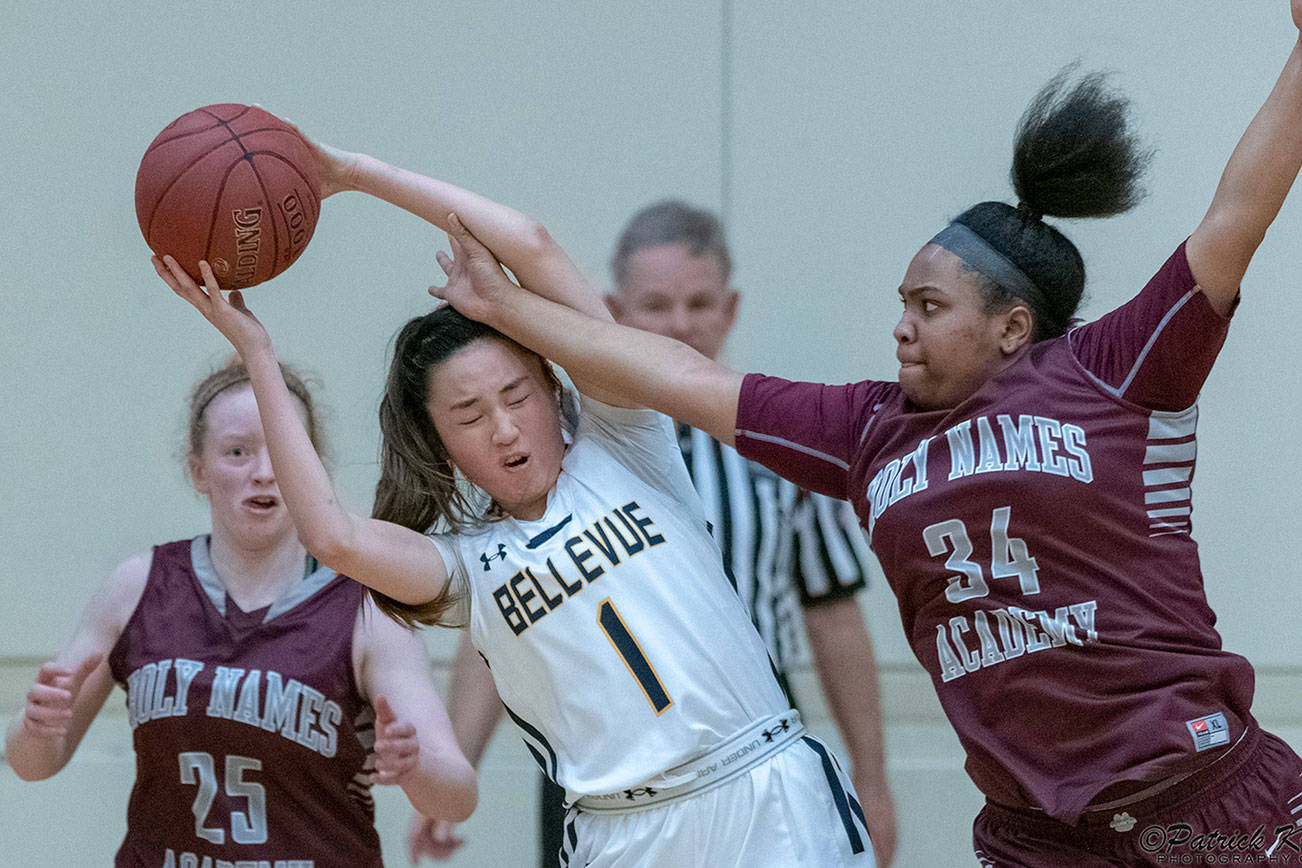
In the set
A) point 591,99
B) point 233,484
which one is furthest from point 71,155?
point 233,484

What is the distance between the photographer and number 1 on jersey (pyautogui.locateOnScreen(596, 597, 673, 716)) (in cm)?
204

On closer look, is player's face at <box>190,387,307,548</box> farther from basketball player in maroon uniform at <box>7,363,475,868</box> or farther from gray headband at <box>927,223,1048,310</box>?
gray headband at <box>927,223,1048,310</box>

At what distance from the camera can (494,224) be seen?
2248 millimetres

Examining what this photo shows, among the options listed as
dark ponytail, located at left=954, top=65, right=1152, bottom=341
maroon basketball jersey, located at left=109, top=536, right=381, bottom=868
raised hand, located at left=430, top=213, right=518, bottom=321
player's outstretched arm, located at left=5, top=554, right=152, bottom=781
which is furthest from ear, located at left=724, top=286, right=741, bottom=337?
player's outstretched arm, located at left=5, top=554, right=152, bottom=781

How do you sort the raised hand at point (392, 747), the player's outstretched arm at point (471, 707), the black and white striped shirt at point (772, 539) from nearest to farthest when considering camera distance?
1. the raised hand at point (392, 747)
2. the black and white striped shirt at point (772, 539)
3. the player's outstretched arm at point (471, 707)

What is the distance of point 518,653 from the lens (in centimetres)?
209

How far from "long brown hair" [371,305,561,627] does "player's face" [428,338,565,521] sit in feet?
0.13

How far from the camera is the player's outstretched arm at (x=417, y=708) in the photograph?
241 cm

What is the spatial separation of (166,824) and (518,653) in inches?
36.4

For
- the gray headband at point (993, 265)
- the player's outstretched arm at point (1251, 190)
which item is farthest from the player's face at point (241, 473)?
the player's outstretched arm at point (1251, 190)

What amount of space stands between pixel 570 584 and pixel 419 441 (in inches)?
14.8

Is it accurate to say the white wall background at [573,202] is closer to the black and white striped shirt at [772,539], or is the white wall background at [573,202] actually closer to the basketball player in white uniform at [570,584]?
the black and white striped shirt at [772,539]

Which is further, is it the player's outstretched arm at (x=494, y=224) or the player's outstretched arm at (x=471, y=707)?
the player's outstretched arm at (x=471, y=707)

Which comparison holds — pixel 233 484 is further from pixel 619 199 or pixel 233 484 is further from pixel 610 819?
pixel 619 199
